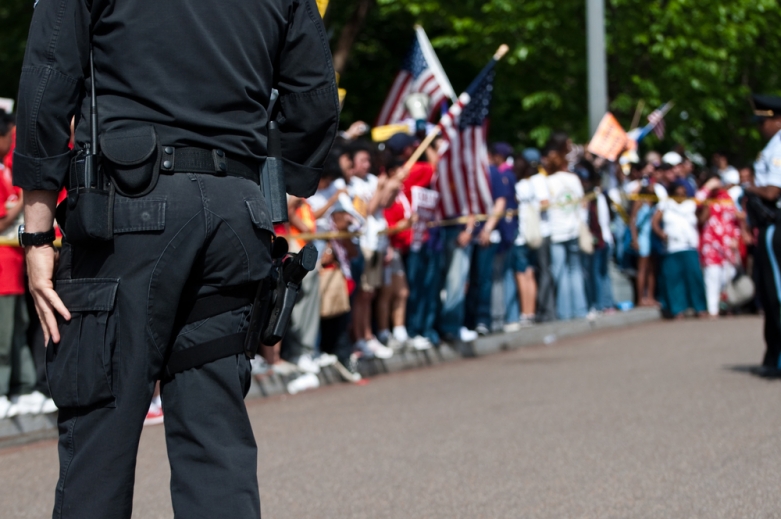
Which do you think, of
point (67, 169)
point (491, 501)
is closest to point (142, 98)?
point (67, 169)

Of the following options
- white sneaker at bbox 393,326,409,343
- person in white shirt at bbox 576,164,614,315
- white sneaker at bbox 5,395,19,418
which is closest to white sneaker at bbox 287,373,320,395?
white sneaker at bbox 393,326,409,343

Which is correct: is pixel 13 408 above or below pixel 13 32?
below

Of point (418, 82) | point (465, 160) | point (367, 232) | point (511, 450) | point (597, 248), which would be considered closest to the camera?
point (511, 450)

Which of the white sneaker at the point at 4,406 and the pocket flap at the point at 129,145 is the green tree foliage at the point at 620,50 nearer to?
the white sneaker at the point at 4,406

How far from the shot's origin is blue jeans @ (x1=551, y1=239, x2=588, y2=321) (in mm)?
14641

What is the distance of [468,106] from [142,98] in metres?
9.26

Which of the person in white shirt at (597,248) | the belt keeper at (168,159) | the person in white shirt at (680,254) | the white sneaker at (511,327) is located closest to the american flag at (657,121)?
the person in white shirt at (680,254)

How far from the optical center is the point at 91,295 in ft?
10.0

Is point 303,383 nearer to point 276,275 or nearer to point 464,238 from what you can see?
point 464,238

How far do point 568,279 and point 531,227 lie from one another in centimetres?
130

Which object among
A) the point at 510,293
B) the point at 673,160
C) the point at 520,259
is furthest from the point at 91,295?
the point at 673,160

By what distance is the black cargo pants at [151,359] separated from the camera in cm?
304

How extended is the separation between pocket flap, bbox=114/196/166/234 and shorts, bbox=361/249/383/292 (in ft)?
25.0

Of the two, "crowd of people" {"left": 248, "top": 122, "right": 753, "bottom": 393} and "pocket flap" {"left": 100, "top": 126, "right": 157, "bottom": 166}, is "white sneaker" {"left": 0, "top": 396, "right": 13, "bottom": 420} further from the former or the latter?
"pocket flap" {"left": 100, "top": 126, "right": 157, "bottom": 166}
